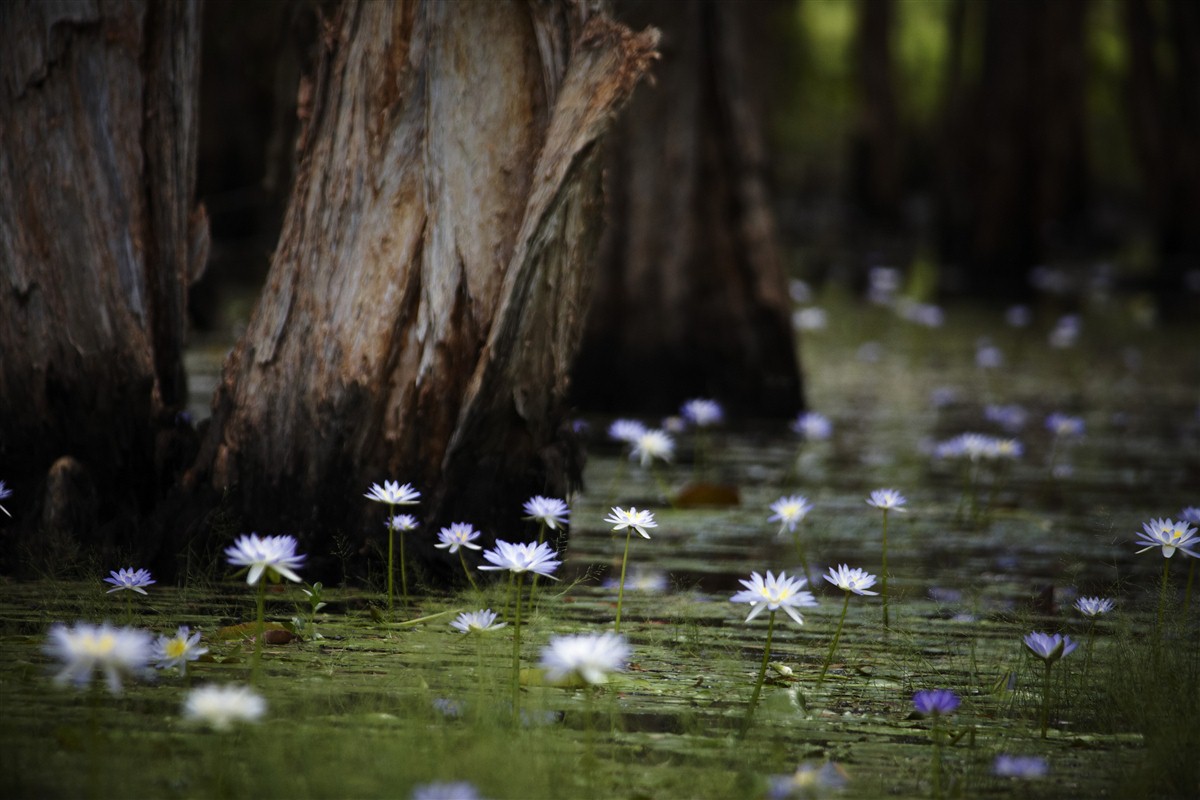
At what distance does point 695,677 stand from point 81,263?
1.56m

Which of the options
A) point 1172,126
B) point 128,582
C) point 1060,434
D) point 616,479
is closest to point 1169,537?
point 128,582

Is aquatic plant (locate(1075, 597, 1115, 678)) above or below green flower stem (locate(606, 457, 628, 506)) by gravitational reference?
below

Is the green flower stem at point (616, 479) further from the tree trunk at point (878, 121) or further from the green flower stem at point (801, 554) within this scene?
the tree trunk at point (878, 121)

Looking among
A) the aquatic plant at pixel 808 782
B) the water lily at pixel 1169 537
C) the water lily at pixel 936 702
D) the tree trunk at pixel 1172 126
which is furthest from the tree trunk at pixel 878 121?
the aquatic plant at pixel 808 782

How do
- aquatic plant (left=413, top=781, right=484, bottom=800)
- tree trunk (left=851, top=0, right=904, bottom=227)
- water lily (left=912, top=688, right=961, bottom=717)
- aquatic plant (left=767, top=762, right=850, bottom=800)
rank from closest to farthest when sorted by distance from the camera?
1. aquatic plant (left=413, top=781, right=484, bottom=800)
2. aquatic plant (left=767, top=762, right=850, bottom=800)
3. water lily (left=912, top=688, right=961, bottom=717)
4. tree trunk (left=851, top=0, right=904, bottom=227)

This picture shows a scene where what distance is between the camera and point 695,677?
2359 mm

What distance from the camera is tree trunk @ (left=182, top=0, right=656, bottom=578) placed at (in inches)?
115

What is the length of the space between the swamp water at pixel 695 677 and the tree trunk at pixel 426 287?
0.24m

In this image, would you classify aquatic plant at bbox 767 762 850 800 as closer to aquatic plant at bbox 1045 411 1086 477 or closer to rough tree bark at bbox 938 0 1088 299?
aquatic plant at bbox 1045 411 1086 477

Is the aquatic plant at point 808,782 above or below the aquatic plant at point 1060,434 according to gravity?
below

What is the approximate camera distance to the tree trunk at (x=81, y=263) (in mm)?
2992

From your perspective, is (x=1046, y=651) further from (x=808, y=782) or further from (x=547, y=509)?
(x=547, y=509)

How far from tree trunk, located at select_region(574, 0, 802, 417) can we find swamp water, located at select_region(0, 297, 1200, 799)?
56.6 inches

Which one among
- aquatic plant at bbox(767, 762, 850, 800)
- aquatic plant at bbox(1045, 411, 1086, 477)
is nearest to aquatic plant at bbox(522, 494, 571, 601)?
aquatic plant at bbox(767, 762, 850, 800)
